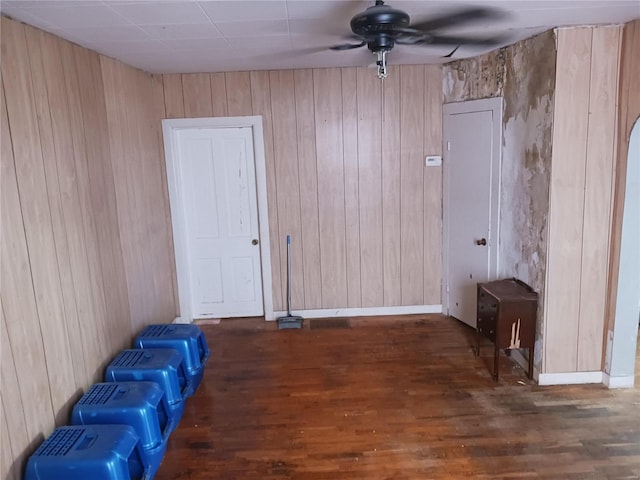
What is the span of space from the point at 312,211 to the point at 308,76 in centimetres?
132

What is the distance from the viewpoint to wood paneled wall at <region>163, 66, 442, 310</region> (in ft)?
14.6

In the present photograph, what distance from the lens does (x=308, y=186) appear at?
4.63 m

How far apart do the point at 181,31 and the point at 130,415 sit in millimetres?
2281

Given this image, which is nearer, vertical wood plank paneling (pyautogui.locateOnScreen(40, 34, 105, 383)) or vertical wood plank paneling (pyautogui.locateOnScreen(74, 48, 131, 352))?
vertical wood plank paneling (pyautogui.locateOnScreen(40, 34, 105, 383))

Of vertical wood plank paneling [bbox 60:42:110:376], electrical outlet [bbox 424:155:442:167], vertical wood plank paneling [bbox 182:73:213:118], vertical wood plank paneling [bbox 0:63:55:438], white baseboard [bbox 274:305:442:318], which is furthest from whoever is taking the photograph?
white baseboard [bbox 274:305:442:318]

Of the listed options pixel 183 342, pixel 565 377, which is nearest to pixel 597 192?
pixel 565 377

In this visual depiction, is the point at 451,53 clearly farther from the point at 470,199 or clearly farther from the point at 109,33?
the point at 109,33

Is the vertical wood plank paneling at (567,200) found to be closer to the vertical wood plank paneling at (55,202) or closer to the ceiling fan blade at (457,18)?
the ceiling fan blade at (457,18)

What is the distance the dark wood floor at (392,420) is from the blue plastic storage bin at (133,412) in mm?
200

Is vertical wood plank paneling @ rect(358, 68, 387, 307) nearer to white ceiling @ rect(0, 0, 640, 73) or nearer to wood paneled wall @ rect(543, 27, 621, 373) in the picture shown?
white ceiling @ rect(0, 0, 640, 73)

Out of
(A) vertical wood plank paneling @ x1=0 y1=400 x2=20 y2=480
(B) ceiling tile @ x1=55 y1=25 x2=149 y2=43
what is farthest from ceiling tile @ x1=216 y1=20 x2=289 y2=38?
(A) vertical wood plank paneling @ x1=0 y1=400 x2=20 y2=480

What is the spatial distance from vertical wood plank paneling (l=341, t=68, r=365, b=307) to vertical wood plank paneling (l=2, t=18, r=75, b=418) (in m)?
2.77

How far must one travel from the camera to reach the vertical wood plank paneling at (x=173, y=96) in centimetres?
442

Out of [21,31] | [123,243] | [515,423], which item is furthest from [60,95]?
[515,423]
